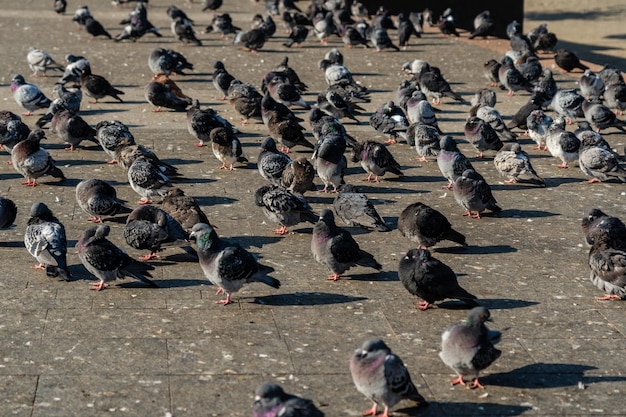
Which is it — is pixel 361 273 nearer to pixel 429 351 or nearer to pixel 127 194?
pixel 429 351

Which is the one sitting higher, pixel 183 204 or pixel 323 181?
pixel 183 204

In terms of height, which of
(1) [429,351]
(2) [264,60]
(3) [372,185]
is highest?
(1) [429,351]

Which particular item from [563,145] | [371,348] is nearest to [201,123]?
[563,145]

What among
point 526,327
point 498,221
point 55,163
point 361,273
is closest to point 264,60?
point 55,163

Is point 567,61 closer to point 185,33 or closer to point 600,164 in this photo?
point 600,164

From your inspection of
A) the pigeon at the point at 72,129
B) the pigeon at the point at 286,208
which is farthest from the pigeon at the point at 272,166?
the pigeon at the point at 72,129

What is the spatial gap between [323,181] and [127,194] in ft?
10.5

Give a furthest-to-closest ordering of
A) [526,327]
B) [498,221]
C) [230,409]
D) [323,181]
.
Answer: [323,181]
[498,221]
[526,327]
[230,409]

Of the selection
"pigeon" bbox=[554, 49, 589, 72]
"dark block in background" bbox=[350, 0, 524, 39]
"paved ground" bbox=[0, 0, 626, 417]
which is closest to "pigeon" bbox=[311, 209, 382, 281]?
"paved ground" bbox=[0, 0, 626, 417]

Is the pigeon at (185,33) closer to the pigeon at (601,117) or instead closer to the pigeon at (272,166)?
the pigeon at (601,117)

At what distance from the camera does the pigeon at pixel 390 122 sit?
21.2 m

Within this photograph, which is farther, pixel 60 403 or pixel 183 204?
pixel 183 204

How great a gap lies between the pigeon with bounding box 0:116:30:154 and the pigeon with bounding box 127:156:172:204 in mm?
3567

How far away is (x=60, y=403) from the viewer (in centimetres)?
988
